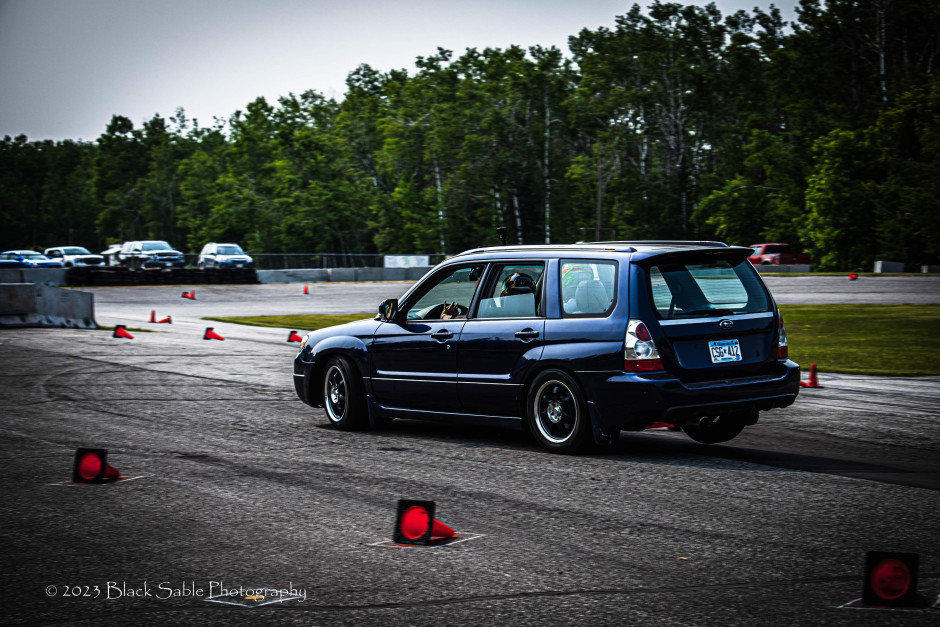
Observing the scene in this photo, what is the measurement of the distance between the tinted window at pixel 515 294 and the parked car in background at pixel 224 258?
50.4 m

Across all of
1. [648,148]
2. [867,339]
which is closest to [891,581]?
[867,339]

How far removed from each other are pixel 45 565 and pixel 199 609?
117 centimetres

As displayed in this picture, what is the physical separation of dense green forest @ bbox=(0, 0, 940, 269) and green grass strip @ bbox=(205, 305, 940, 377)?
3686 cm

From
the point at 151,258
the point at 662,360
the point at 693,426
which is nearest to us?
the point at 662,360

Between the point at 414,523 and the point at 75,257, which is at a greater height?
the point at 75,257

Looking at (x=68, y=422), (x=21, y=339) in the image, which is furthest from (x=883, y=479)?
(x=21, y=339)

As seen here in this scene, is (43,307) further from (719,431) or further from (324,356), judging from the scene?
(719,431)

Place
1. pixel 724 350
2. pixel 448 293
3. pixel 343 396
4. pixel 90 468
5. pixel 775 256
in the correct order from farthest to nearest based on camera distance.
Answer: pixel 775 256
pixel 343 396
pixel 448 293
pixel 724 350
pixel 90 468

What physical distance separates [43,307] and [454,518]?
20067 mm

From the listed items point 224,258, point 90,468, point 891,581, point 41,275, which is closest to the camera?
point 891,581

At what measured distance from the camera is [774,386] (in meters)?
8.16

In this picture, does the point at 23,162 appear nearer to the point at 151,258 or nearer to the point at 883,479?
the point at 151,258

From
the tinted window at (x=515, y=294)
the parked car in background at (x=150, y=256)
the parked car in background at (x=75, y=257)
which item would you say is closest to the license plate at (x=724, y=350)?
the tinted window at (x=515, y=294)

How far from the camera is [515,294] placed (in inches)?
342
